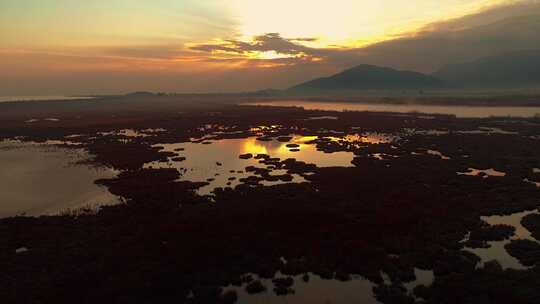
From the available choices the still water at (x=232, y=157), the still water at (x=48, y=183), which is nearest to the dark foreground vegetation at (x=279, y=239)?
the still water at (x=48, y=183)

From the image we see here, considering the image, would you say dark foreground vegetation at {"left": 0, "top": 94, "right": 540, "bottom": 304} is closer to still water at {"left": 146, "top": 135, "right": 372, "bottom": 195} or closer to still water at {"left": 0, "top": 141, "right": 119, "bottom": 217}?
still water at {"left": 0, "top": 141, "right": 119, "bottom": 217}

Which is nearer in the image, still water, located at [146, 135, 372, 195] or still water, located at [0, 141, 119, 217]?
still water, located at [0, 141, 119, 217]

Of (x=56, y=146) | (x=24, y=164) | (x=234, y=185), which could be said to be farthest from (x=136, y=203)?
(x=56, y=146)

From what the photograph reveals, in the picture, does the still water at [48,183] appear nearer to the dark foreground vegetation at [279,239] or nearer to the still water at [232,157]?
the dark foreground vegetation at [279,239]

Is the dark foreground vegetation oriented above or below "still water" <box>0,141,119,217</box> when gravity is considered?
above

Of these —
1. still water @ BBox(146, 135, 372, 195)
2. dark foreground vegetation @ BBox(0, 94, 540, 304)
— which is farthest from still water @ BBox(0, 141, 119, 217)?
still water @ BBox(146, 135, 372, 195)
